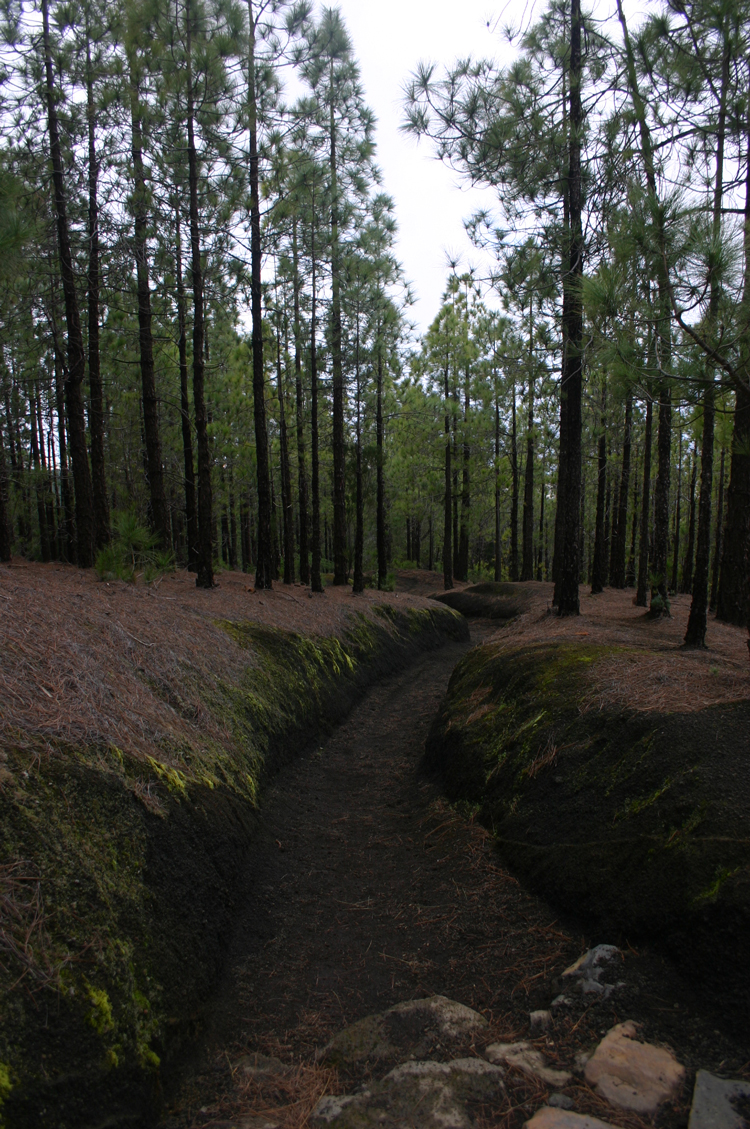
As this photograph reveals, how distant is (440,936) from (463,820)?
4.66 feet

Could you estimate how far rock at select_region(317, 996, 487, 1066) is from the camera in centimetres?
279

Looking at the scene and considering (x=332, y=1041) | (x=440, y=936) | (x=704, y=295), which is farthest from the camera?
(x=704, y=295)

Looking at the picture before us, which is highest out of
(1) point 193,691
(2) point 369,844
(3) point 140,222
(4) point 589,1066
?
(3) point 140,222

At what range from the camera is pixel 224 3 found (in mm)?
9531

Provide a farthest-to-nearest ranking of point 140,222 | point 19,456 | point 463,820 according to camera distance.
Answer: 1. point 19,456
2. point 140,222
3. point 463,820

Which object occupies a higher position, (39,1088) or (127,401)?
(127,401)

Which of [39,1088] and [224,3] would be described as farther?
[224,3]

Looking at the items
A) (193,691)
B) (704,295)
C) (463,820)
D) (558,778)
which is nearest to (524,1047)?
(558,778)

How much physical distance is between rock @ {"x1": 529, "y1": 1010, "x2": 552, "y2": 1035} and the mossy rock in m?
15.9

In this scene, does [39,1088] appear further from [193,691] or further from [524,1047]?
[193,691]

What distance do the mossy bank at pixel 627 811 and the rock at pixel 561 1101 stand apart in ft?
2.83

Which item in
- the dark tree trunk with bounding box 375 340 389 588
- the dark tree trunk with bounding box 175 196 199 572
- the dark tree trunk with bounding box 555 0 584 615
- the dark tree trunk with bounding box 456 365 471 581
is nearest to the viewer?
the dark tree trunk with bounding box 555 0 584 615

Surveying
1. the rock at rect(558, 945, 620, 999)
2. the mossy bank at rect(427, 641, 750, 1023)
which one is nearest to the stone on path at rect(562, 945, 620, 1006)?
the rock at rect(558, 945, 620, 999)

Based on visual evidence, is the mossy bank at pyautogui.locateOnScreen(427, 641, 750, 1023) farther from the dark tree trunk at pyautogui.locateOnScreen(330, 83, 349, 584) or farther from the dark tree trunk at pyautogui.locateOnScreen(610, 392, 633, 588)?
the dark tree trunk at pyautogui.locateOnScreen(610, 392, 633, 588)
